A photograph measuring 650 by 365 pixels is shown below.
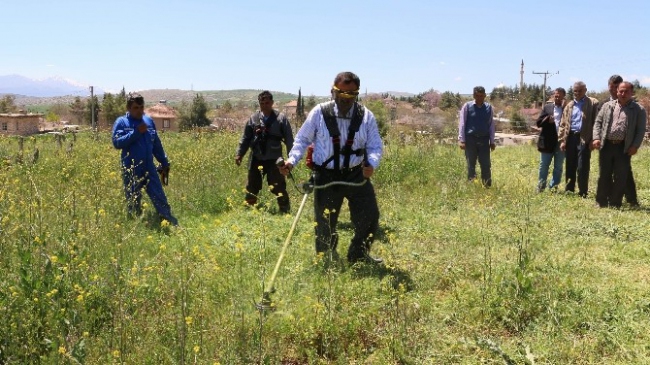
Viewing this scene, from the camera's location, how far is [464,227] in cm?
583

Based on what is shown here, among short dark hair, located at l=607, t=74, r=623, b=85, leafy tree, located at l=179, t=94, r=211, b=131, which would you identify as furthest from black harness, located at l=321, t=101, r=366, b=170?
leafy tree, located at l=179, t=94, r=211, b=131

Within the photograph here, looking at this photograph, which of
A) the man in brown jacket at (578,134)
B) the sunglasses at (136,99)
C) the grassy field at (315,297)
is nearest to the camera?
the grassy field at (315,297)

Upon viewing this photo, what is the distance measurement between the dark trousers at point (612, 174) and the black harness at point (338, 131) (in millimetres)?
4263

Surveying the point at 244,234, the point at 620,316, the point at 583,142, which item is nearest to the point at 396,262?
the point at 620,316

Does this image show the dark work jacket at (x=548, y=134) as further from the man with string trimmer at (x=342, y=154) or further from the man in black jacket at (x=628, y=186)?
the man with string trimmer at (x=342, y=154)

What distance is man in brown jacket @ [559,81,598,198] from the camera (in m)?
7.48

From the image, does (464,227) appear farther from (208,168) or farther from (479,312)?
(208,168)

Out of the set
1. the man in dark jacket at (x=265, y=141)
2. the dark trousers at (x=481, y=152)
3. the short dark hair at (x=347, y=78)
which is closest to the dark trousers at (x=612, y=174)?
the dark trousers at (x=481, y=152)

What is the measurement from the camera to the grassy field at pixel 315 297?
294 centimetres

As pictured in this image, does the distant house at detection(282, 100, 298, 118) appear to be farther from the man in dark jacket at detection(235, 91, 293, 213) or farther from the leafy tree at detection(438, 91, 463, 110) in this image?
the leafy tree at detection(438, 91, 463, 110)

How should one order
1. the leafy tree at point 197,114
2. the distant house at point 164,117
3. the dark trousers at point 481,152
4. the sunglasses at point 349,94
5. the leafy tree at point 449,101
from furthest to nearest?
the distant house at point 164,117 → the leafy tree at point 449,101 → the leafy tree at point 197,114 → the dark trousers at point 481,152 → the sunglasses at point 349,94

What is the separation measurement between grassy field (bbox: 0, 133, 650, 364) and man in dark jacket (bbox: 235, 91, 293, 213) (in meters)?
0.96

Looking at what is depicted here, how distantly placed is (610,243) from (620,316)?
197 centimetres

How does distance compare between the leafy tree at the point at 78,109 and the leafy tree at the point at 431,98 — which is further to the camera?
the leafy tree at the point at 431,98
